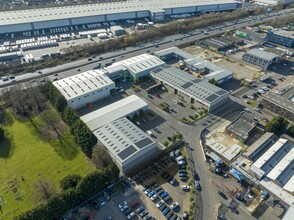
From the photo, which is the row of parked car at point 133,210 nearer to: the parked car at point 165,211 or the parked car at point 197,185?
the parked car at point 165,211

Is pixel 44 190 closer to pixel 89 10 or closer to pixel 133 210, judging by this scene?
pixel 133 210

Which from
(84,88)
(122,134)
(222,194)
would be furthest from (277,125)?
(84,88)

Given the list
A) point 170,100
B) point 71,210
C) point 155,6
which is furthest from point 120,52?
point 71,210

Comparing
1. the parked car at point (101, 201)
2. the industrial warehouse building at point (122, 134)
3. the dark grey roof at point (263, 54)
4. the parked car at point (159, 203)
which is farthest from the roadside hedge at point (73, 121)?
the dark grey roof at point (263, 54)

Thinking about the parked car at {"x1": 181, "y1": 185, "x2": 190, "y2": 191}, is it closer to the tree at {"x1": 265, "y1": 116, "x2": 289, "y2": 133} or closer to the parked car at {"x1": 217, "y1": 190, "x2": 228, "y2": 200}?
the parked car at {"x1": 217, "y1": 190, "x2": 228, "y2": 200}

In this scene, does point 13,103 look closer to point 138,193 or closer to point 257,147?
point 138,193

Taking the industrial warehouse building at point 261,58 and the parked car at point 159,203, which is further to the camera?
the industrial warehouse building at point 261,58

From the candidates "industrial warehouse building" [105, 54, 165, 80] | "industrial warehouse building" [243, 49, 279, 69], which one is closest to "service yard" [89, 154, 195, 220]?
"industrial warehouse building" [105, 54, 165, 80]
